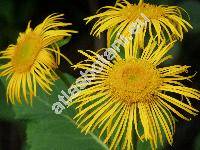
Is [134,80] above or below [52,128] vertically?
above

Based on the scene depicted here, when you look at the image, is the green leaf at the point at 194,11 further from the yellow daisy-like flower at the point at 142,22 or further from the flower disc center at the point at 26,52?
the flower disc center at the point at 26,52

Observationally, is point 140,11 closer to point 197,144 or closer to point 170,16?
point 170,16

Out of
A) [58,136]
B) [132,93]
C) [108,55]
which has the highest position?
[108,55]

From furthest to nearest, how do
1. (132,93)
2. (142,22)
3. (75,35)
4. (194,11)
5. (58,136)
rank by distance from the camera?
(75,35) < (194,11) < (58,136) < (142,22) < (132,93)

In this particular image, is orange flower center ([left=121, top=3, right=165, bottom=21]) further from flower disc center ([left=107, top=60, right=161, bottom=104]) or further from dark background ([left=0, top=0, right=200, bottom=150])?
dark background ([left=0, top=0, right=200, bottom=150])

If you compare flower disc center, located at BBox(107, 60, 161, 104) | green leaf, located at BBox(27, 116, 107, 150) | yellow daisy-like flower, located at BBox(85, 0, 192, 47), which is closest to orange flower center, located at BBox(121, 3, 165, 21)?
yellow daisy-like flower, located at BBox(85, 0, 192, 47)

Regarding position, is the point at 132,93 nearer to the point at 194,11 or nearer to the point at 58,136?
the point at 58,136

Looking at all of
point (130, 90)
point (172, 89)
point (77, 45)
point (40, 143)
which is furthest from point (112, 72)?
point (77, 45)

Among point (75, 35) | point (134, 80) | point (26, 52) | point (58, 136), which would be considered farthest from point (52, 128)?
point (75, 35)
